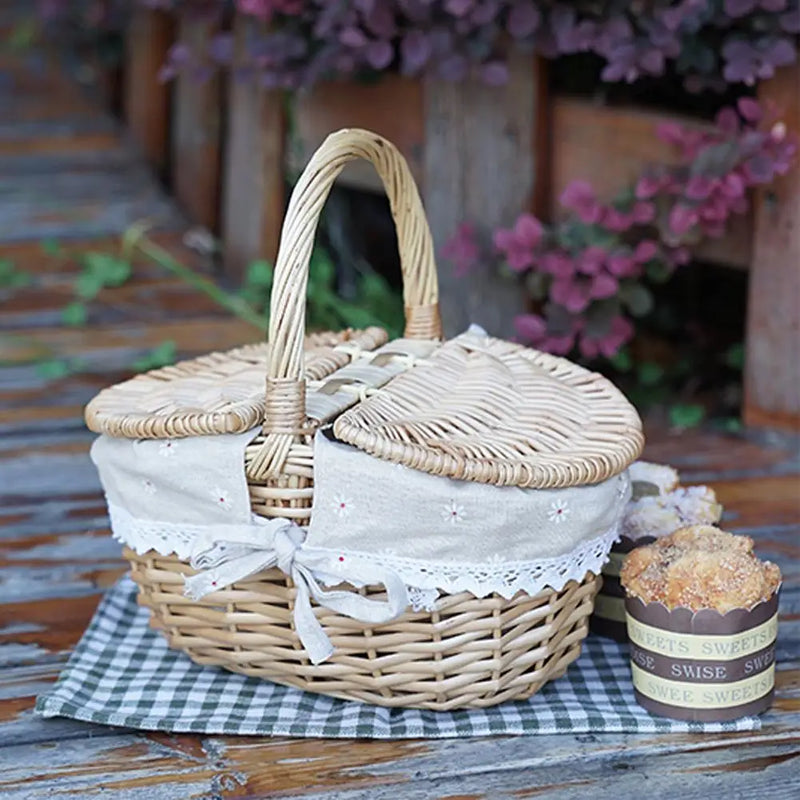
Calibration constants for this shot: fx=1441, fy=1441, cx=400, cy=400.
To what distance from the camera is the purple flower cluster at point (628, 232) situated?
2680mm

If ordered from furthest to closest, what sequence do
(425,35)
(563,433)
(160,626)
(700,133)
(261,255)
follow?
(261,255), (425,35), (700,133), (160,626), (563,433)

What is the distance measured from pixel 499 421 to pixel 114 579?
0.80m

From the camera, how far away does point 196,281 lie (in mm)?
3881

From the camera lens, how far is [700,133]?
2740mm

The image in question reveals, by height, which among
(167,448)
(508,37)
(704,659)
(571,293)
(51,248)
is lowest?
(51,248)

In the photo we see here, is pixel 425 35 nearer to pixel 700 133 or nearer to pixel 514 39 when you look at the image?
pixel 514 39

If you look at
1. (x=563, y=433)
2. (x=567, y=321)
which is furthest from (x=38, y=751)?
(x=567, y=321)

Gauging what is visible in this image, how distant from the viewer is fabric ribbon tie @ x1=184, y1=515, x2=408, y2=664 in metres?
1.67

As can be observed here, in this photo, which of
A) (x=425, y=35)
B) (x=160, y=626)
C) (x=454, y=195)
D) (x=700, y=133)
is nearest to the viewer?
(x=160, y=626)

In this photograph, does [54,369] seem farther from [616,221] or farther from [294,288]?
[294,288]

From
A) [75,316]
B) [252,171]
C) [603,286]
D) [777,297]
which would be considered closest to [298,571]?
[603,286]

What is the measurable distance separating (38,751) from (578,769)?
643 mm

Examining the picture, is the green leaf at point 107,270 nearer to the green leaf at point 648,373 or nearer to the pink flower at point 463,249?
the pink flower at point 463,249

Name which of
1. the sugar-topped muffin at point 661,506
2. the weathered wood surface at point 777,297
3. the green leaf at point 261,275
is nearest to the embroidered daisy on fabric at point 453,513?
the sugar-topped muffin at point 661,506
